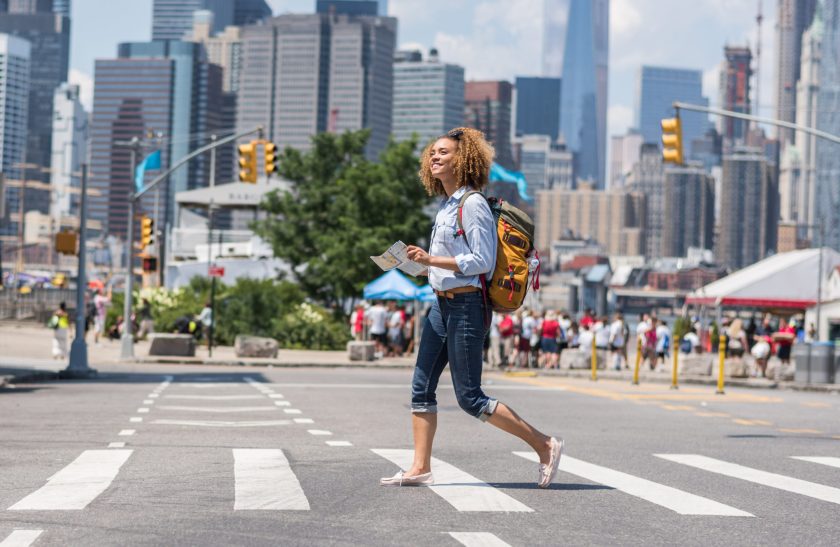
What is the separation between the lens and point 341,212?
51000 millimetres

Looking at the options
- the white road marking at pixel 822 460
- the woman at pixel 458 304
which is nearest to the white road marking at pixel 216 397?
the white road marking at pixel 822 460

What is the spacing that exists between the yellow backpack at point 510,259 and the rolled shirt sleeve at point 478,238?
0.04 m

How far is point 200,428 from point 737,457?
15.5 ft

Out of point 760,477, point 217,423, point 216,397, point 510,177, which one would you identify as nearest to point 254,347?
point 510,177

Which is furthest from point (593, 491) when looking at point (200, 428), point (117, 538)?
point (200, 428)

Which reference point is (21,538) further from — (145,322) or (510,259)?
(145,322)

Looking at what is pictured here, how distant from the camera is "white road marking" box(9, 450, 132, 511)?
6989mm

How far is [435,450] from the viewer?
10.7 meters

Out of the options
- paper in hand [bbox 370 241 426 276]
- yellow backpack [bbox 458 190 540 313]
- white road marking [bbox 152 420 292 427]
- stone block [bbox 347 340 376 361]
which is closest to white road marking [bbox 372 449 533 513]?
yellow backpack [bbox 458 190 540 313]

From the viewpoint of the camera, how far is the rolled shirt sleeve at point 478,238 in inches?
300

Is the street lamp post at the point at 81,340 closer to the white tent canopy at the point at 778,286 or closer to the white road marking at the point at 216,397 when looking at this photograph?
the white road marking at the point at 216,397

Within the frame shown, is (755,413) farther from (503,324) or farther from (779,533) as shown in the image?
(503,324)

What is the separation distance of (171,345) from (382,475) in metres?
26.6

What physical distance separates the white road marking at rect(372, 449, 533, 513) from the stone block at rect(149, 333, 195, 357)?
1009 inches
